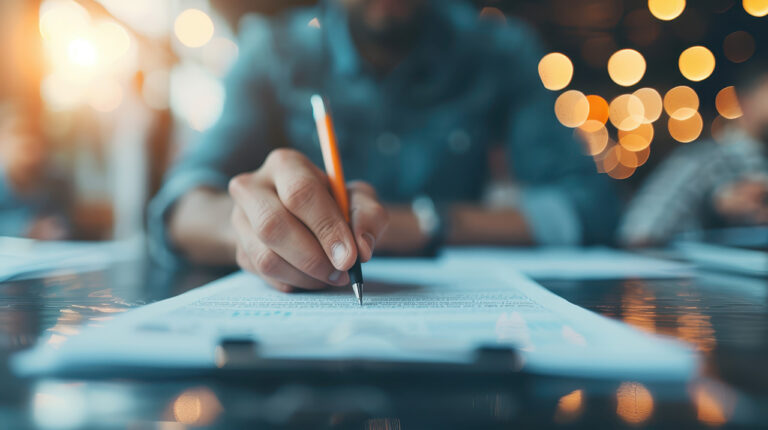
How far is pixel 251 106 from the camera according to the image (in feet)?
3.06

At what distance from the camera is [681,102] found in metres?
4.65

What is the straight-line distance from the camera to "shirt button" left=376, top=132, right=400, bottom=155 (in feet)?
3.02

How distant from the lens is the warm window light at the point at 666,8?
2764 mm

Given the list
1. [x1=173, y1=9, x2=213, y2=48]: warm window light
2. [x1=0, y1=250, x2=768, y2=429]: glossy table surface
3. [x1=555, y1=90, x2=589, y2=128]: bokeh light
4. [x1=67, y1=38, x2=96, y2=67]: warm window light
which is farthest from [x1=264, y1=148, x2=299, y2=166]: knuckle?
[x1=555, y1=90, x2=589, y2=128]: bokeh light

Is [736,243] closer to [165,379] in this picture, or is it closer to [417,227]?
[417,227]

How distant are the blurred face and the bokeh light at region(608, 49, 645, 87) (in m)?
3.63

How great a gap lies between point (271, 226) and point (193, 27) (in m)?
2.67

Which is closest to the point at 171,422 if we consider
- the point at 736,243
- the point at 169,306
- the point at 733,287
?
the point at 169,306

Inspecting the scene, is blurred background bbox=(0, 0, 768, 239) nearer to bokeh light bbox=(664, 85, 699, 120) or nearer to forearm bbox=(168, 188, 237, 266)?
bokeh light bbox=(664, 85, 699, 120)

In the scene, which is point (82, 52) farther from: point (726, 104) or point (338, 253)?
point (726, 104)

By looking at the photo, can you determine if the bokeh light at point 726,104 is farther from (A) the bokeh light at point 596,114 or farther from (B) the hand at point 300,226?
(B) the hand at point 300,226

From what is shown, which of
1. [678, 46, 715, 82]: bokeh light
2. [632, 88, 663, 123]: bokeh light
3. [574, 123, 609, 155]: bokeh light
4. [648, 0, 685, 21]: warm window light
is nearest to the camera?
[648, 0, 685, 21]: warm window light

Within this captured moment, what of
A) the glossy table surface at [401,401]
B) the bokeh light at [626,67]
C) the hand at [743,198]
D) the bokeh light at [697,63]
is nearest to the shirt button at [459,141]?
the hand at [743,198]

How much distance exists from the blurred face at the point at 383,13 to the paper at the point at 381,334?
690 mm
